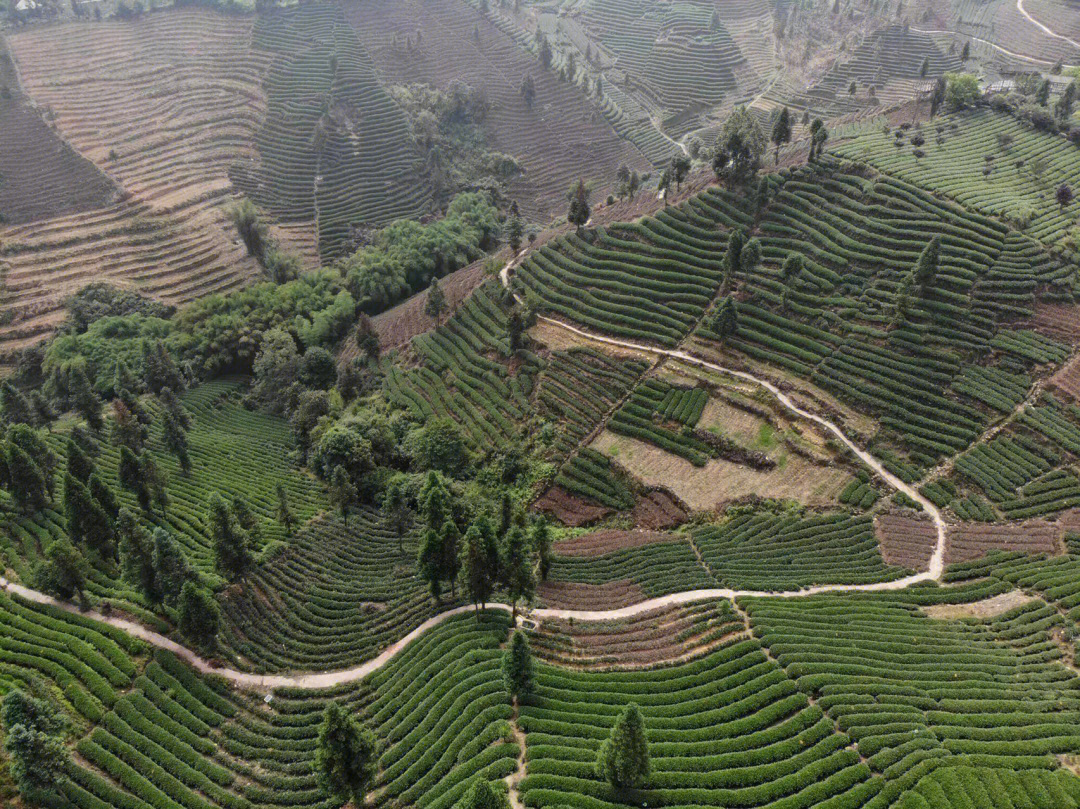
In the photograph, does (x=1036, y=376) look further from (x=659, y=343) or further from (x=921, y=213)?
(x=659, y=343)

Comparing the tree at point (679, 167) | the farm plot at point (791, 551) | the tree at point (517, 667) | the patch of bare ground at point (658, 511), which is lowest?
the patch of bare ground at point (658, 511)

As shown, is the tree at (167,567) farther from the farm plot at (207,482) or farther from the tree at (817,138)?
the tree at (817,138)

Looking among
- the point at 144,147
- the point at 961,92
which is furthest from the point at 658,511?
the point at 144,147

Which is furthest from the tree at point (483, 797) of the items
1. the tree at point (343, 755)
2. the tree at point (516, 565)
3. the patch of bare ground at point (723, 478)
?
the patch of bare ground at point (723, 478)

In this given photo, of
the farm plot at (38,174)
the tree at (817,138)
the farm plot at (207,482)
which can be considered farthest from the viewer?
the farm plot at (38,174)

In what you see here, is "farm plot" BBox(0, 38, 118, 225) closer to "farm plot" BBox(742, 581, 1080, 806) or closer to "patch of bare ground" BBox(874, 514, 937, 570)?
"farm plot" BBox(742, 581, 1080, 806)

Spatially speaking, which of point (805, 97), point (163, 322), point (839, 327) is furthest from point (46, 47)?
point (839, 327)
